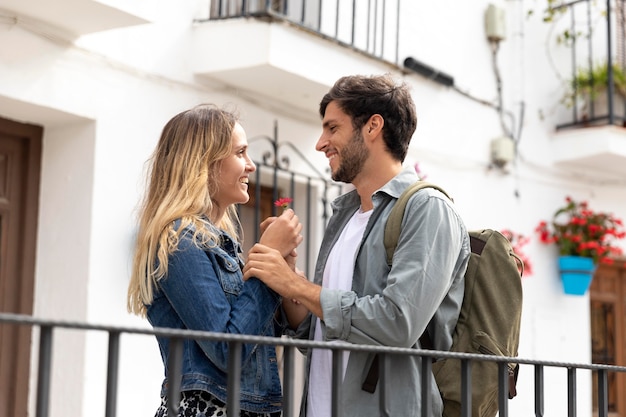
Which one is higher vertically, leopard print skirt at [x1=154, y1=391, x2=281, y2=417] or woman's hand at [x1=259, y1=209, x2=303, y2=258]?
woman's hand at [x1=259, y1=209, x2=303, y2=258]

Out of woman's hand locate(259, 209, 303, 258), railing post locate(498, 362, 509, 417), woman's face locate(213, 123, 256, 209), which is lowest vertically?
railing post locate(498, 362, 509, 417)

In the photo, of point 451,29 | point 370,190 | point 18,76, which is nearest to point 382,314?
point 370,190

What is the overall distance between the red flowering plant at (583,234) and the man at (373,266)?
5360mm

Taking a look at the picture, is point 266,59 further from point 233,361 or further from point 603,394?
point 233,361

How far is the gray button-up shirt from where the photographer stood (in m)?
2.72

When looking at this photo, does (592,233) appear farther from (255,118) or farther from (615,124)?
(255,118)

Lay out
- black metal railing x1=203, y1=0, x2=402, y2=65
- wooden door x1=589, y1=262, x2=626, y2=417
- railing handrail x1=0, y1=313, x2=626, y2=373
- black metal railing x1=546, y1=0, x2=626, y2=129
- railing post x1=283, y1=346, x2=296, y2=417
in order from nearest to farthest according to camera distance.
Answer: railing handrail x1=0, y1=313, x2=626, y2=373
railing post x1=283, y1=346, x2=296, y2=417
black metal railing x1=203, y1=0, x2=402, y2=65
black metal railing x1=546, y1=0, x2=626, y2=129
wooden door x1=589, y1=262, x2=626, y2=417

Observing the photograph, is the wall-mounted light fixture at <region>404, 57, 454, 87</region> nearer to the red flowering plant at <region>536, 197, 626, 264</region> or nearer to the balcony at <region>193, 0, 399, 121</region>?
the balcony at <region>193, 0, 399, 121</region>

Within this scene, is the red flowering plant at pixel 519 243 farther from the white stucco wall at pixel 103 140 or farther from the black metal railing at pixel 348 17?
the black metal railing at pixel 348 17

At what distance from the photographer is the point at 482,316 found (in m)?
2.86

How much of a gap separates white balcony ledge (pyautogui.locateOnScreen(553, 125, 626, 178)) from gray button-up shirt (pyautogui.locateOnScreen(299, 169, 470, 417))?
5.53m

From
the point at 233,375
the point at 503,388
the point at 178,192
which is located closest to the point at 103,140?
the point at 178,192

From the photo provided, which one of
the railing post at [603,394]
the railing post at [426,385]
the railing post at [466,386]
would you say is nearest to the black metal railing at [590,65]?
the railing post at [603,394]

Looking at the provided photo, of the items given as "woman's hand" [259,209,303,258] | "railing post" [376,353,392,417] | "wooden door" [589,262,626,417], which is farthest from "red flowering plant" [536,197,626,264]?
"railing post" [376,353,392,417]
